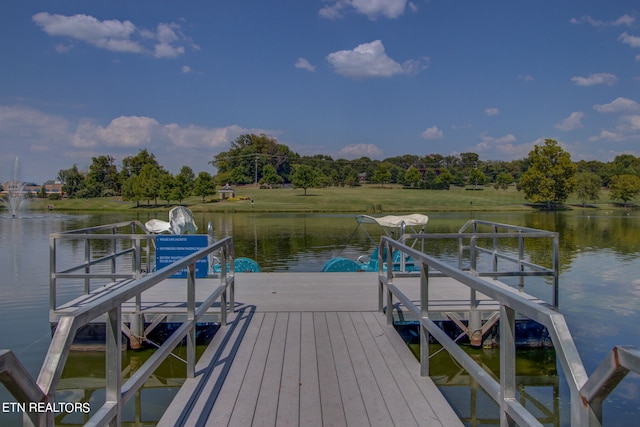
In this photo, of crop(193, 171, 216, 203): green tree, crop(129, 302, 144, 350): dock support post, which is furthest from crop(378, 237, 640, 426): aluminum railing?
crop(193, 171, 216, 203): green tree

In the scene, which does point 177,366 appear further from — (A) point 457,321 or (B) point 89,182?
(B) point 89,182

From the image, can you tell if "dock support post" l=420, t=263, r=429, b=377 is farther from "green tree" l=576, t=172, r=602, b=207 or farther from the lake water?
"green tree" l=576, t=172, r=602, b=207

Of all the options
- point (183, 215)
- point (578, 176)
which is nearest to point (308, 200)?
point (578, 176)

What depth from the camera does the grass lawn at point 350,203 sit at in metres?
61.2

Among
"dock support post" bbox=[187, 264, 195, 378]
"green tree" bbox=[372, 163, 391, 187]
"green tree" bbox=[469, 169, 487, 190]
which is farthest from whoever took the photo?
"green tree" bbox=[372, 163, 391, 187]

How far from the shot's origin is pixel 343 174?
114375mm

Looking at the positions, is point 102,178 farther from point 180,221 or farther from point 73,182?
point 180,221

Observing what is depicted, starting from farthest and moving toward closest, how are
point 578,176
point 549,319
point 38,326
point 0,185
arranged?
1. point 0,185
2. point 578,176
3. point 38,326
4. point 549,319

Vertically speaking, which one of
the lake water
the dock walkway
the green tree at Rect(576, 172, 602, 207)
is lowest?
the lake water

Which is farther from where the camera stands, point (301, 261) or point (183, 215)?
point (301, 261)

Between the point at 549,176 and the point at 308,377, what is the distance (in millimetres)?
67271

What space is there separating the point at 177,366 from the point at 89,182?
8523cm

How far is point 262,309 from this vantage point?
6781 mm

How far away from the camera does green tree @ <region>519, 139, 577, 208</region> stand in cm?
6256
